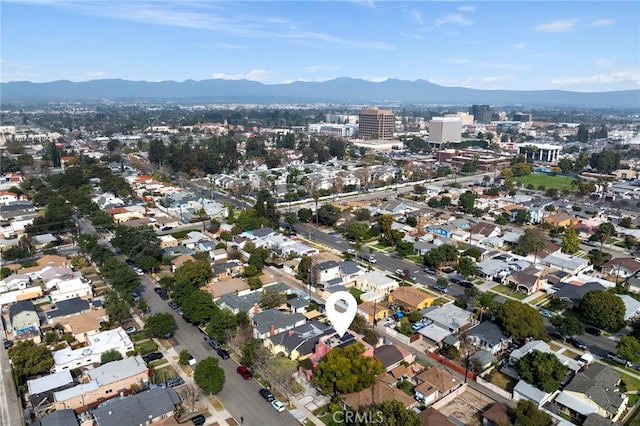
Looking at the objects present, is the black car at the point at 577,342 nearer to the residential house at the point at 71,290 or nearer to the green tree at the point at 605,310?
the green tree at the point at 605,310

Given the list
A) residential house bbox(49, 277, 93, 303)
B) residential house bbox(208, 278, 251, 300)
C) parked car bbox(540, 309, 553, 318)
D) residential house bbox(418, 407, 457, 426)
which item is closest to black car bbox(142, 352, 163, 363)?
residential house bbox(208, 278, 251, 300)

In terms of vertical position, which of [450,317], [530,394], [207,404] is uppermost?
[450,317]

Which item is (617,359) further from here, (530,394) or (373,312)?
(373,312)

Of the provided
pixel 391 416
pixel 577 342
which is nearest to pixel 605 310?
pixel 577 342

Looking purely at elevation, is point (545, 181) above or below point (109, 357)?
above

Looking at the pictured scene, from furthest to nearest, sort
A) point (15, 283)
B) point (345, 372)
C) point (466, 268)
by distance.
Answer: point (466, 268), point (15, 283), point (345, 372)

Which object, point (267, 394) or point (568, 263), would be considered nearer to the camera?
point (267, 394)
